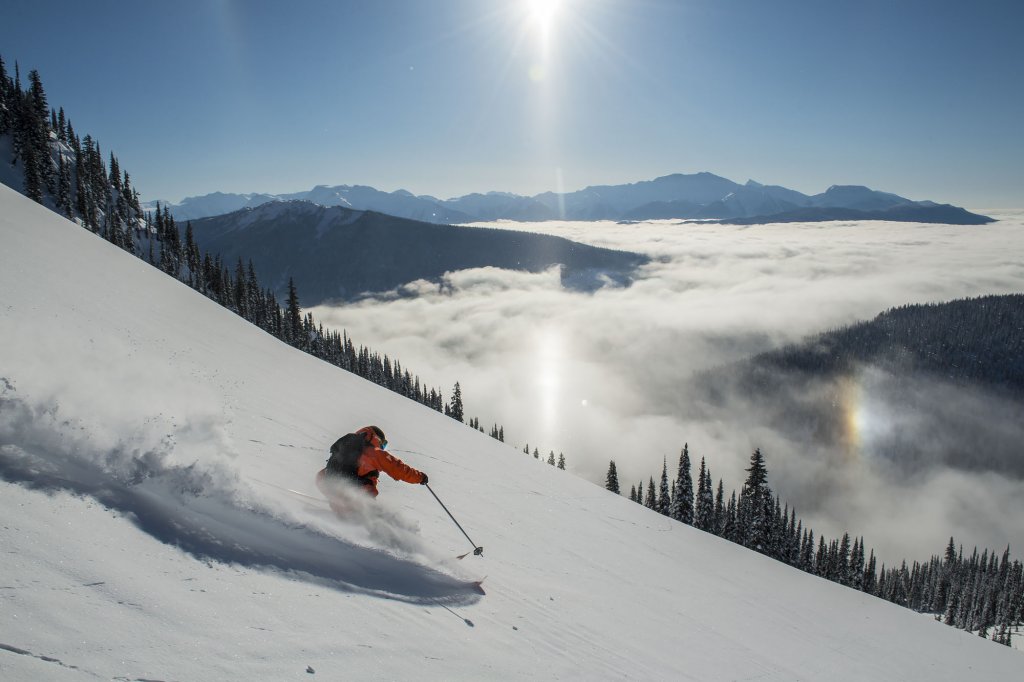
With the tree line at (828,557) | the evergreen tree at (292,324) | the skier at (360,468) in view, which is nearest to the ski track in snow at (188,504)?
the skier at (360,468)

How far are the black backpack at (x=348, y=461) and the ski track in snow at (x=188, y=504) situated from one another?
1002 millimetres

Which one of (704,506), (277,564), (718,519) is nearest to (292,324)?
(704,506)

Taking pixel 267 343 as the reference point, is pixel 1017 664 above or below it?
below

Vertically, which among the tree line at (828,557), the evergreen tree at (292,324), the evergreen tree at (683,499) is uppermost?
the evergreen tree at (292,324)

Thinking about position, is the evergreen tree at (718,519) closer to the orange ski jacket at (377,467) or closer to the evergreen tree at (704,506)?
the evergreen tree at (704,506)

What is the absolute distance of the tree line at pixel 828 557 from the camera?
1997 inches

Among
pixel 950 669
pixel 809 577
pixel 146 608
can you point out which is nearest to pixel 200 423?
pixel 146 608

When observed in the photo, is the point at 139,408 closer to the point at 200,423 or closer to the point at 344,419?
the point at 200,423

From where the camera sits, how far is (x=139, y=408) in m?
6.89

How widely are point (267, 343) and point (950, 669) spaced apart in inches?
1062

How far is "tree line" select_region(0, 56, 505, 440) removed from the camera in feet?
262

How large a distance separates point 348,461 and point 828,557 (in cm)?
10828

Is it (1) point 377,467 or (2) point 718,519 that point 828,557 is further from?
(1) point 377,467

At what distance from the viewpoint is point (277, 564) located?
5.52m
